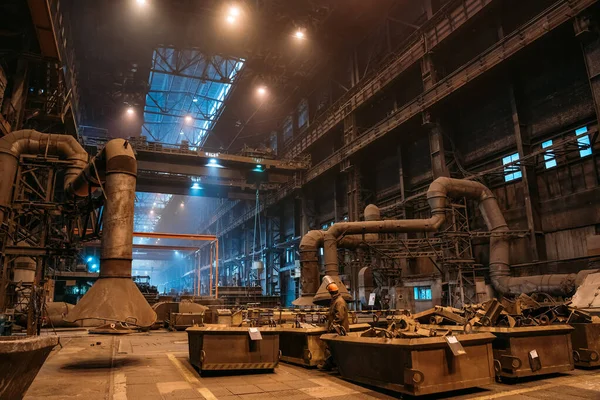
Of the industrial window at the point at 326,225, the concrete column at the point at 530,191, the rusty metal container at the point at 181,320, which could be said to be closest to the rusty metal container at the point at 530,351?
the concrete column at the point at 530,191

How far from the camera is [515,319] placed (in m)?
6.14

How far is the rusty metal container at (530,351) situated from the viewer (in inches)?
216

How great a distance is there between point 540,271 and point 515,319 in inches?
353

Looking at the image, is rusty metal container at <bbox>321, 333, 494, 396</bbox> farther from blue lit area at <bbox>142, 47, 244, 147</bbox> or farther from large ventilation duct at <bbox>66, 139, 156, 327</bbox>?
blue lit area at <bbox>142, 47, 244, 147</bbox>

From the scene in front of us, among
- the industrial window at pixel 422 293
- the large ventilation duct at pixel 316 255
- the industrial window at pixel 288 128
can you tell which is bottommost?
the industrial window at pixel 422 293

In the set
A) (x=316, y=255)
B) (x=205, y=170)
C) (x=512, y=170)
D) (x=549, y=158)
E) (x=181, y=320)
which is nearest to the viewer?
(x=549, y=158)

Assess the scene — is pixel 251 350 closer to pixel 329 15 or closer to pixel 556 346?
pixel 556 346

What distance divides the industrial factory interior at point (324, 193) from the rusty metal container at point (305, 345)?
0.17 feet

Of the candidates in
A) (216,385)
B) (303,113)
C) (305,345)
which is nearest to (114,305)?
(216,385)

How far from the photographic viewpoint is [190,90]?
31922 mm

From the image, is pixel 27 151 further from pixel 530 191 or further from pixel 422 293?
pixel 422 293

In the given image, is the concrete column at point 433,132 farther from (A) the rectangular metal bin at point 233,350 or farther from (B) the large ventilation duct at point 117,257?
(B) the large ventilation duct at point 117,257

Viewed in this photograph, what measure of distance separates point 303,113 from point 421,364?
28.4m

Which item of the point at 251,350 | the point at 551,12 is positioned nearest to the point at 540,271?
the point at 551,12
